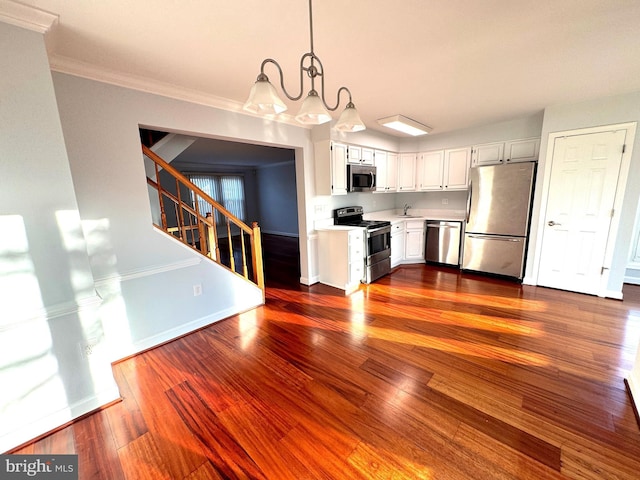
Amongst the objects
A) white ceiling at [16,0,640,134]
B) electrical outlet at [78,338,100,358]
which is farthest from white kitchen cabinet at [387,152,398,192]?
electrical outlet at [78,338,100,358]

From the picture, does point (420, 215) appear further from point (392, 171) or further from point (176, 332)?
point (176, 332)

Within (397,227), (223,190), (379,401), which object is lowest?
(379,401)

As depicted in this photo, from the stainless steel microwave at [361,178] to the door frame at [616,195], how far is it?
2.32m

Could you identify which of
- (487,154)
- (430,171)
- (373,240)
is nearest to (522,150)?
(487,154)

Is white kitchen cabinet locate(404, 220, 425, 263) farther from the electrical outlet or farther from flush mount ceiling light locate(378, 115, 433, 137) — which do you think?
the electrical outlet

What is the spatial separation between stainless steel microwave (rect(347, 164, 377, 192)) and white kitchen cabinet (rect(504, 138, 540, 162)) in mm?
2091

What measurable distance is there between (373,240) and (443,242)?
1.55m

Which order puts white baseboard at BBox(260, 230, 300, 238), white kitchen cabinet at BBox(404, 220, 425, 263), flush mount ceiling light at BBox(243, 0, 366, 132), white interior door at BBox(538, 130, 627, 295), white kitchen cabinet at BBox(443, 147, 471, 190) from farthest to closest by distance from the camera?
1. white baseboard at BBox(260, 230, 300, 238)
2. white kitchen cabinet at BBox(404, 220, 425, 263)
3. white kitchen cabinet at BBox(443, 147, 471, 190)
4. white interior door at BBox(538, 130, 627, 295)
5. flush mount ceiling light at BBox(243, 0, 366, 132)

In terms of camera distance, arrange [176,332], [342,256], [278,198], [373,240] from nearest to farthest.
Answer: [176,332]
[342,256]
[373,240]
[278,198]

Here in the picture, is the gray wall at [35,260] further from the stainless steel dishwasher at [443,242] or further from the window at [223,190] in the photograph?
the window at [223,190]

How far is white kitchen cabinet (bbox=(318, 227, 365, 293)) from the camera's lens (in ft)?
12.5

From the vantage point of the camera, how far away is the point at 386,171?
4.91m

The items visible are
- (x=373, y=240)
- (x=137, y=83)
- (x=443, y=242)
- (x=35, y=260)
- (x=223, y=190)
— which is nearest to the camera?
(x=35, y=260)

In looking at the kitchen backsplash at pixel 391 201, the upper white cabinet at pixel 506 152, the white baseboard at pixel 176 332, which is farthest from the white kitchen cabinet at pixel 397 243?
the white baseboard at pixel 176 332
